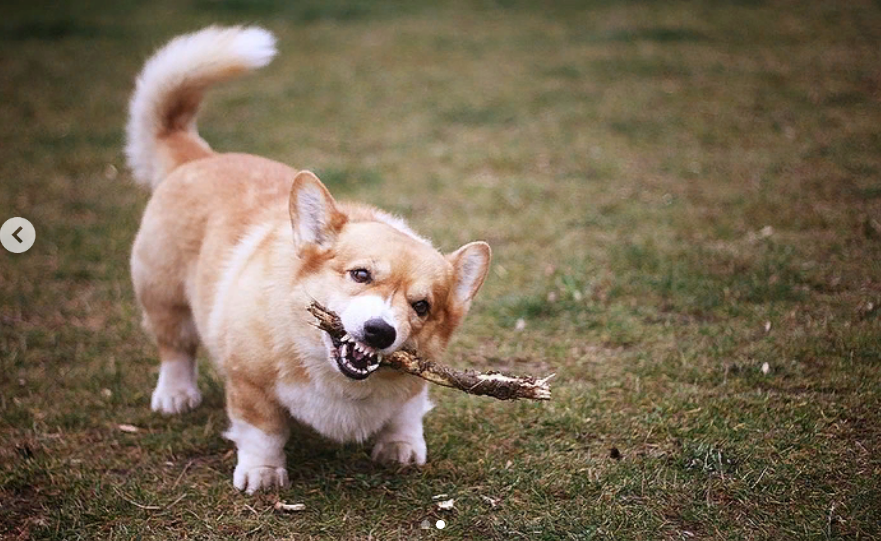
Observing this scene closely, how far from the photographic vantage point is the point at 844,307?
13.9 ft

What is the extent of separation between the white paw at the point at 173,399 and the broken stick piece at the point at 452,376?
117cm

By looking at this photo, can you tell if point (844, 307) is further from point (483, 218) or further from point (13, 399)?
point (13, 399)

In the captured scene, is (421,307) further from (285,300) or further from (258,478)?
(258,478)

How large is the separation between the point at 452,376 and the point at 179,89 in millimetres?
2034

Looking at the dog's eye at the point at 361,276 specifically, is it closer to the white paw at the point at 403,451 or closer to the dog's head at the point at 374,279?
the dog's head at the point at 374,279

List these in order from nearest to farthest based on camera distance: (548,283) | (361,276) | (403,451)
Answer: (361,276) → (403,451) → (548,283)

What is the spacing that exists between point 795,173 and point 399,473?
4.14 meters

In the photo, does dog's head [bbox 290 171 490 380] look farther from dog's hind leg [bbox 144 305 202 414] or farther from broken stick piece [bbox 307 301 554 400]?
dog's hind leg [bbox 144 305 202 414]

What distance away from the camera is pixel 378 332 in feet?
8.80

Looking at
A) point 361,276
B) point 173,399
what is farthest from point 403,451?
point 173,399

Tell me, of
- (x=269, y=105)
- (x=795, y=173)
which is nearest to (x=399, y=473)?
(x=795, y=173)

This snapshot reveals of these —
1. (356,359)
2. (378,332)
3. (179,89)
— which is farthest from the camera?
(179,89)

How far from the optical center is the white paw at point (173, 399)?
12.2 feet

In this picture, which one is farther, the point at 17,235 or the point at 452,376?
the point at 17,235
